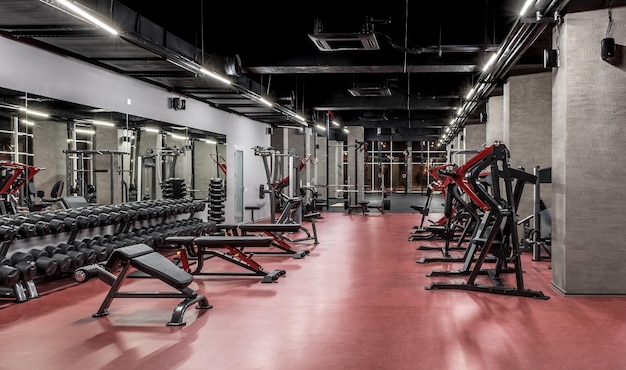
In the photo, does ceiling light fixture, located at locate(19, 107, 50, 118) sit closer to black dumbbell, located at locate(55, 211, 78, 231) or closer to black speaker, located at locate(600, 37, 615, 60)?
black dumbbell, located at locate(55, 211, 78, 231)

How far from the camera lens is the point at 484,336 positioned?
401 cm

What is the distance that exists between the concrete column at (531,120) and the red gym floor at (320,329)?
281 centimetres

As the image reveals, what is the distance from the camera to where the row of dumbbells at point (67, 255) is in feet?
15.9

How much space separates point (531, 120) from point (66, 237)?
6.74 meters

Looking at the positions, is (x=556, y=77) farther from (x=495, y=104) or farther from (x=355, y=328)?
(x=495, y=104)

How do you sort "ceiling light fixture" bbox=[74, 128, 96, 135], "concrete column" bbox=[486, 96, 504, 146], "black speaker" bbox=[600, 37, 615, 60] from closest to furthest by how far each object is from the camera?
1. "black speaker" bbox=[600, 37, 615, 60]
2. "ceiling light fixture" bbox=[74, 128, 96, 135]
3. "concrete column" bbox=[486, 96, 504, 146]

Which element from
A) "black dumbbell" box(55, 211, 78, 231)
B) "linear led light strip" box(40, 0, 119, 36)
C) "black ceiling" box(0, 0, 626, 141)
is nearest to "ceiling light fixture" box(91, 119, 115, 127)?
"black ceiling" box(0, 0, 626, 141)

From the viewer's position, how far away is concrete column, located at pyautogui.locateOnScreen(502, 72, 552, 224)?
8594 millimetres

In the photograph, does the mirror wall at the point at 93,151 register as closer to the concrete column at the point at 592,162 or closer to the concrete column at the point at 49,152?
the concrete column at the point at 49,152

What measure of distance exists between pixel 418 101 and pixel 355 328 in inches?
424

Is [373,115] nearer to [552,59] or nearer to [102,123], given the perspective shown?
[102,123]

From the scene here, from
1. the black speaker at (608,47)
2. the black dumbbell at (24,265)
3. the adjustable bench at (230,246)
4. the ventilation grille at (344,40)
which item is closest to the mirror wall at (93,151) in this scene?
the black dumbbell at (24,265)

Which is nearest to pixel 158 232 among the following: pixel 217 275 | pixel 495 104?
pixel 217 275

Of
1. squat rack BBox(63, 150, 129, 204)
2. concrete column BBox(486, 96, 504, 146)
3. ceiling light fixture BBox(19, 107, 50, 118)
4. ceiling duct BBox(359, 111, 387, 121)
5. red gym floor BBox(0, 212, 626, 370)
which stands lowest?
red gym floor BBox(0, 212, 626, 370)
